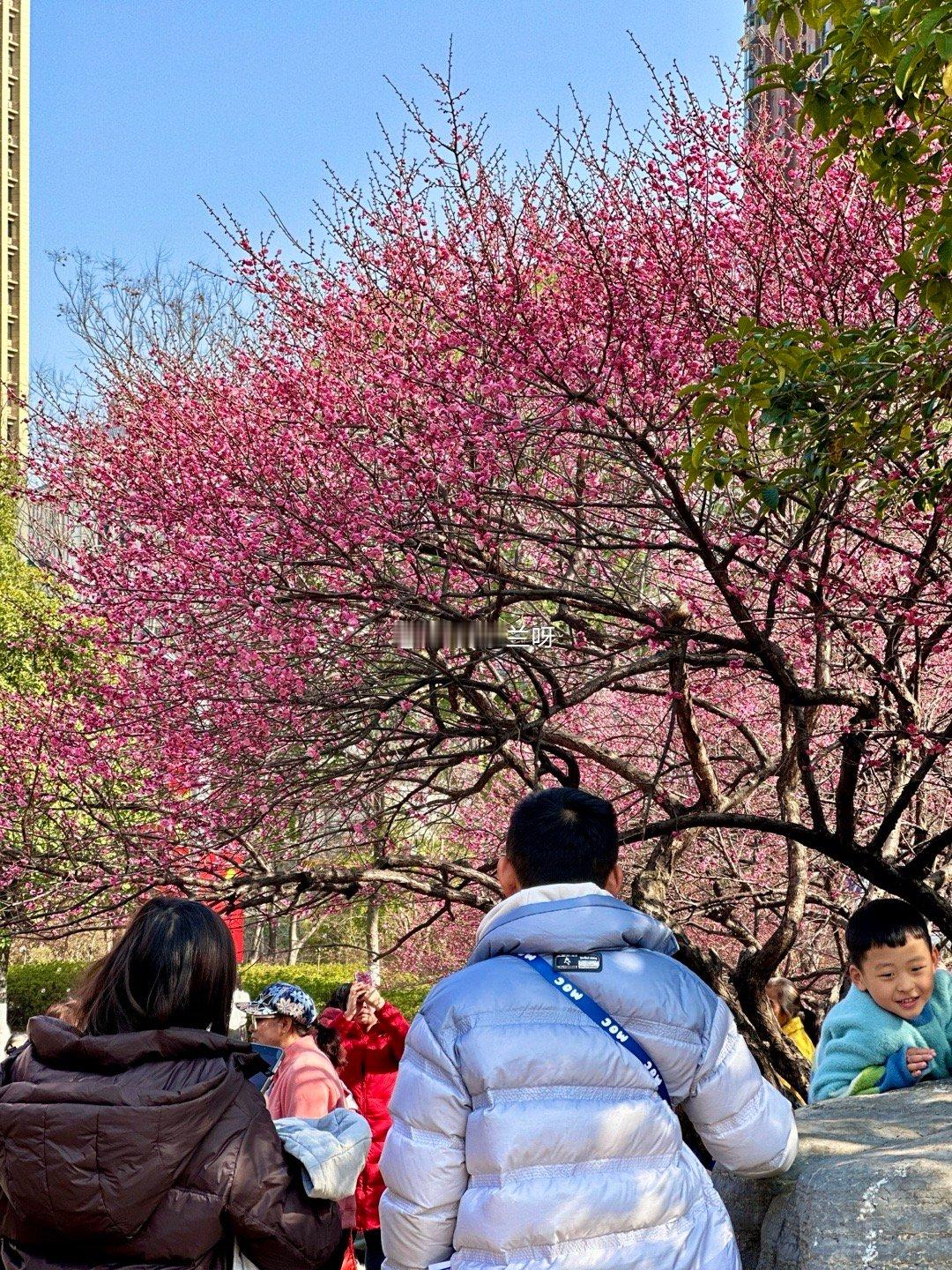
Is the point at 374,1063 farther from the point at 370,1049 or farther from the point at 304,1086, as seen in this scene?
the point at 304,1086

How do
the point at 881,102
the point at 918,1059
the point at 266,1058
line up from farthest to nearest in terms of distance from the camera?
the point at 881,102, the point at 918,1059, the point at 266,1058

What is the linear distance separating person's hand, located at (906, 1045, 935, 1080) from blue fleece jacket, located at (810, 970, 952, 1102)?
0.01 metres

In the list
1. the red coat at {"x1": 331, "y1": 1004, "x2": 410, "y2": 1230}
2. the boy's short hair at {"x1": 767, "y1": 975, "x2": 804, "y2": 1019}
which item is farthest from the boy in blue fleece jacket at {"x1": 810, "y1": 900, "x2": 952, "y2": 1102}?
the boy's short hair at {"x1": 767, "y1": 975, "x2": 804, "y2": 1019}

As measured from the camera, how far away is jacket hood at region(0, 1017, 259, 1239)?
210 cm

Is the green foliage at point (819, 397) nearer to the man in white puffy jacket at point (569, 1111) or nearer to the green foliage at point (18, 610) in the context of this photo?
the man in white puffy jacket at point (569, 1111)

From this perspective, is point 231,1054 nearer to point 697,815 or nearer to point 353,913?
point 697,815

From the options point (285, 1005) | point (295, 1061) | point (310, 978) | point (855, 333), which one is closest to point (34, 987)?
point (310, 978)

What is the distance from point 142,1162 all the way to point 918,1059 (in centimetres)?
160

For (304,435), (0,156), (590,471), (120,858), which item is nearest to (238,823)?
(120,858)

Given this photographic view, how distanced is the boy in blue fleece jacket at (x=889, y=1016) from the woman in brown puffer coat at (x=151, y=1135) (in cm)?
119

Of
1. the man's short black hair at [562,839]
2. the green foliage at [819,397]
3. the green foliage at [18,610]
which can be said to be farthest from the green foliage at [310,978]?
the man's short black hair at [562,839]

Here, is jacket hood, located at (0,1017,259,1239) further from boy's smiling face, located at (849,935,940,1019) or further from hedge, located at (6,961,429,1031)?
hedge, located at (6,961,429,1031)

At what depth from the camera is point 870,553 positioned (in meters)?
6.88

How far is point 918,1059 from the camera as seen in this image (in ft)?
9.09
